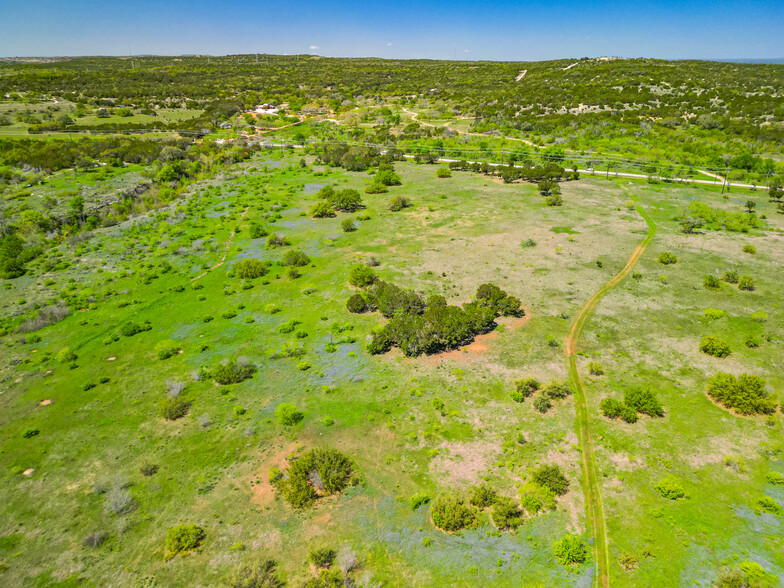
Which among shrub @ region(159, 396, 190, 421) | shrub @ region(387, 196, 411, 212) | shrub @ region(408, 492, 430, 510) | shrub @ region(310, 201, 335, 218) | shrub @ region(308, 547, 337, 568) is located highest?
shrub @ region(387, 196, 411, 212)

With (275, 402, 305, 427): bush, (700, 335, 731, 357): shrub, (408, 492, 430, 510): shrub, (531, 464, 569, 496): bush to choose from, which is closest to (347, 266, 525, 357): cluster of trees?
(275, 402, 305, 427): bush

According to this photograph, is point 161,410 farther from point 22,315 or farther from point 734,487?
point 734,487

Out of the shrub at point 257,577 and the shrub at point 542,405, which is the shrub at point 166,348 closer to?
the shrub at point 257,577

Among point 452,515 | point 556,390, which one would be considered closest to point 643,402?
point 556,390

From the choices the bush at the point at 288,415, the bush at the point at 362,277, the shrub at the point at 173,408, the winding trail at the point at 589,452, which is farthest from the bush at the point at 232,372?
the winding trail at the point at 589,452

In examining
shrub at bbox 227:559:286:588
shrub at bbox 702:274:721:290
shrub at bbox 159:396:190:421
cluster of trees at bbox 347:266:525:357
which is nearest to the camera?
shrub at bbox 227:559:286:588

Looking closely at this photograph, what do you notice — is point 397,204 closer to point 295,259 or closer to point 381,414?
point 295,259

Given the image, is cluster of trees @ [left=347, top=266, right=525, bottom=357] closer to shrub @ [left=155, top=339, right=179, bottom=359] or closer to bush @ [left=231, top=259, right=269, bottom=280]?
bush @ [left=231, top=259, right=269, bottom=280]
